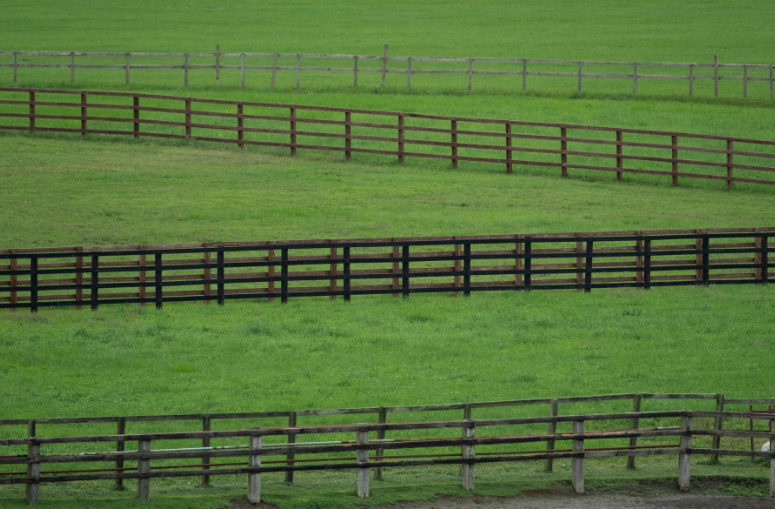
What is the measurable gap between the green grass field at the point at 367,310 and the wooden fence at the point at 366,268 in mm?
452

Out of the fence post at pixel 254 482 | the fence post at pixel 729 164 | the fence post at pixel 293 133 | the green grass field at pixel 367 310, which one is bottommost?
the fence post at pixel 254 482

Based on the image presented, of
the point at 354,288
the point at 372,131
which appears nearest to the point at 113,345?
the point at 354,288

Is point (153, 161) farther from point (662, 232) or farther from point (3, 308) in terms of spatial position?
point (662, 232)

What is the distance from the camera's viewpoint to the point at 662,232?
2309 centimetres

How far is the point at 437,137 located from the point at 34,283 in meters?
18.2

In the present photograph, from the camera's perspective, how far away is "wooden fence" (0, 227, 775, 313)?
68.1ft

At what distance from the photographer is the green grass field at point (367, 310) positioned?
16.1 m

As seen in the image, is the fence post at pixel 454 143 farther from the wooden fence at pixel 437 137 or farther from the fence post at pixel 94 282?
the fence post at pixel 94 282

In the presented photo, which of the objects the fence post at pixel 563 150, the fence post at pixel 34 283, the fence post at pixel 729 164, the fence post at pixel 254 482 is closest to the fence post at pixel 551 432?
the fence post at pixel 254 482

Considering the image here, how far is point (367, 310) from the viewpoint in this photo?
21.2 metres

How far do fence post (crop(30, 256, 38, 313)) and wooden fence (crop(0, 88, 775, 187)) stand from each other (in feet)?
41.0

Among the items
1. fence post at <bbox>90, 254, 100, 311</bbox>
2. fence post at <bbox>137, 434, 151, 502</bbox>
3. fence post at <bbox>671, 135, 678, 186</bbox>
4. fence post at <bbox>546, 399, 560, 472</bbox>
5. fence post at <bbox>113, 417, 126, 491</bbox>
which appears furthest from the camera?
fence post at <bbox>671, 135, 678, 186</bbox>

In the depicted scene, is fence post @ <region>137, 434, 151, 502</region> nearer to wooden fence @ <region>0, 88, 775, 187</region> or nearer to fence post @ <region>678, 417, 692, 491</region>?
fence post @ <region>678, 417, 692, 491</region>

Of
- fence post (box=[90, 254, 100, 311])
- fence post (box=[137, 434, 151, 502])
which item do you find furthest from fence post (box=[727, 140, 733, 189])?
fence post (box=[137, 434, 151, 502])
